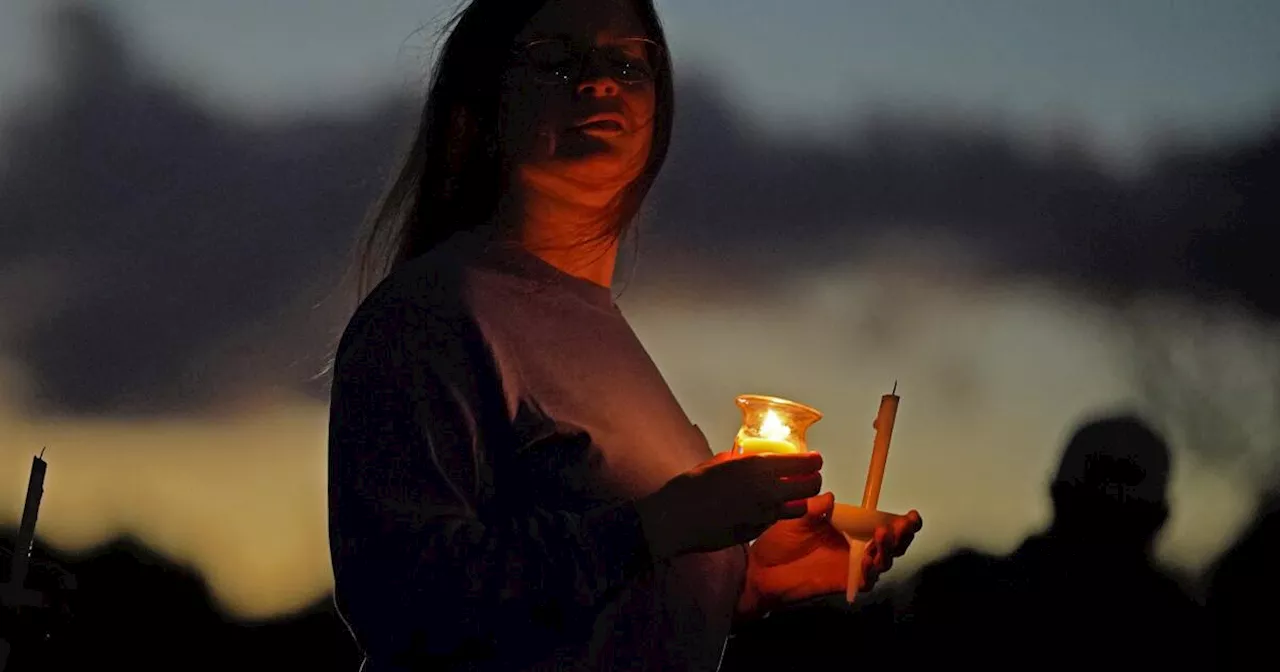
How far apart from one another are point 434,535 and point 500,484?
0.18m

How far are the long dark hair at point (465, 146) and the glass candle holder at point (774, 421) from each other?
14.0 inches

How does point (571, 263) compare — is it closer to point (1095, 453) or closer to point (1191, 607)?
point (1095, 453)

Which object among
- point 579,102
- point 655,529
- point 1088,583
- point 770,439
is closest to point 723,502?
point 655,529

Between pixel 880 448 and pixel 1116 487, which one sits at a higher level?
pixel 880 448

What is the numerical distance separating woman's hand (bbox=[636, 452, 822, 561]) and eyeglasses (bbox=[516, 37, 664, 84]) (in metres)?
0.59

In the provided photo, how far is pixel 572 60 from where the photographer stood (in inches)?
72.9

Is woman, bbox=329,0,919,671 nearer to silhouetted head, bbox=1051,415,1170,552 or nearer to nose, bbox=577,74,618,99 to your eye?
nose, bbox=577,74,618,99

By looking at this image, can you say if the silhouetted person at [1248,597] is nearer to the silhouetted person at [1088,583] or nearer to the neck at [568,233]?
the silhouetted person at [1088,583]

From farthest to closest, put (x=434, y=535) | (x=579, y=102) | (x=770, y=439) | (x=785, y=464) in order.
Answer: (x=579, y=102) < (x=770, y=439) < (x=785, y=464) < (x=434, y=535)

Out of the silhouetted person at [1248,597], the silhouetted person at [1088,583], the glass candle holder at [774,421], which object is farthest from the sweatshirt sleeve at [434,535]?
the silhouetted person at [1248,597]

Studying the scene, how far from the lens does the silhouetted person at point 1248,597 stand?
14.1 feet

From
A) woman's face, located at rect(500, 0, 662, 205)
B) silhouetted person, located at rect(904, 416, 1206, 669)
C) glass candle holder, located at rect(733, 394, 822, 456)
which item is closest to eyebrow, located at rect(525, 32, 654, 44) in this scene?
Answer: woman's face, located at rect(500, 0, 662, 205)

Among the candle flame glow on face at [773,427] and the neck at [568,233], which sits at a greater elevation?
the neck at [568,233]

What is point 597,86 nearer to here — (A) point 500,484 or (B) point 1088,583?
(A) point 500,484
